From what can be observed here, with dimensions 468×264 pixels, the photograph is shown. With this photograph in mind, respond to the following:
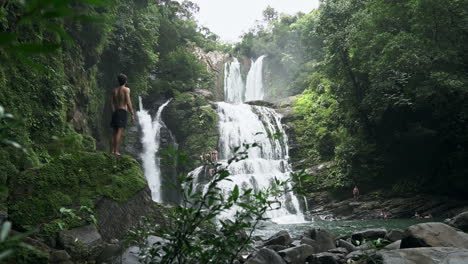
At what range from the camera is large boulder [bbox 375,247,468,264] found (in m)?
3.47

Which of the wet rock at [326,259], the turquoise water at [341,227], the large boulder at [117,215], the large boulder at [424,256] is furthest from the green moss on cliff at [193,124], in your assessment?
the large boulder at [424,256]

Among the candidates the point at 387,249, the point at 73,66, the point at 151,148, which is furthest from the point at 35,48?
the point at 151,148

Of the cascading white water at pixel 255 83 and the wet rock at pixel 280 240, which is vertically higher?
the cascading white water at pixel 255 83

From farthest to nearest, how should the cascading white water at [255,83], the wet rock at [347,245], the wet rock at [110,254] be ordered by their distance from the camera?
the cascading white water at [255,83] < the wet rock at [347,245] < the wet rock at [110,254]

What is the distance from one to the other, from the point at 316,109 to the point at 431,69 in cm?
992

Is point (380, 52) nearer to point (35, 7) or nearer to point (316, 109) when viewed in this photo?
point (316, 109)

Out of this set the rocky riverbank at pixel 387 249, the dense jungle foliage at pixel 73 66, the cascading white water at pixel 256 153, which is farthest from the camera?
the cascading white water at pixel 256 153

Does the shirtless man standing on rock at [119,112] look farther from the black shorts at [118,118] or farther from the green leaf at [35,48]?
the green leaf at [35,48]

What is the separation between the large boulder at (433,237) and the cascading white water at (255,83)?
32.9 metres

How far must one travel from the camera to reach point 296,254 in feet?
15.7

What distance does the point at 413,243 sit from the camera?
4.26m

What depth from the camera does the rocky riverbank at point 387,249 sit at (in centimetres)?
353

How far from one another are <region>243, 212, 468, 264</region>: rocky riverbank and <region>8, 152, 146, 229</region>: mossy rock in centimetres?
239

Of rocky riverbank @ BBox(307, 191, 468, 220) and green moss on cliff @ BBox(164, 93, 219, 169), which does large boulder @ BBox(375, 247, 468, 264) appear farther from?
green moss on cliff @ BBox(164, 93, 219, 169)
